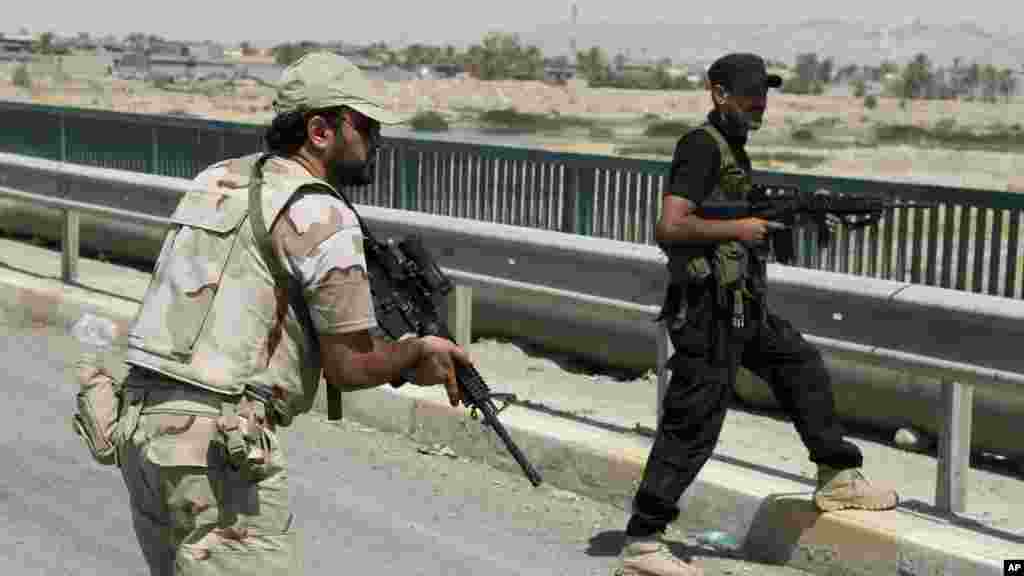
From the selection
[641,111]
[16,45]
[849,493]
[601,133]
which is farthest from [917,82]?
[849,493]

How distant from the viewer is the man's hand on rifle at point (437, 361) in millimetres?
4320

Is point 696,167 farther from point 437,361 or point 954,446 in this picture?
point 437,361

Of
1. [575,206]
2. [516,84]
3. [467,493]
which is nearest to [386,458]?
[467,493]

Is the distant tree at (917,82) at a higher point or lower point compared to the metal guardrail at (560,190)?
lower

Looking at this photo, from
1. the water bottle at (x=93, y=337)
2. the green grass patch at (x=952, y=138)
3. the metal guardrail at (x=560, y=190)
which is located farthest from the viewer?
the green grass patch at (x=952, y=138)

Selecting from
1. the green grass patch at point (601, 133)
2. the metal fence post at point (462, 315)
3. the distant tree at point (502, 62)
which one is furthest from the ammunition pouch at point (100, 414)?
the distant tree at point (502, 62)

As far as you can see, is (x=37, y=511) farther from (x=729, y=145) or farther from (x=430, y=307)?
(x=430, y=307)

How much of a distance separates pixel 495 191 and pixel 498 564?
4.42m

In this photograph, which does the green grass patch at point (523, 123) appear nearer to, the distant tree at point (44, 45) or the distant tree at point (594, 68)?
the distant tree at point (594, 68)

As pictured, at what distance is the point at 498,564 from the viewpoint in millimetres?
7117

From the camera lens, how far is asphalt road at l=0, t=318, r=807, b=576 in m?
7.14

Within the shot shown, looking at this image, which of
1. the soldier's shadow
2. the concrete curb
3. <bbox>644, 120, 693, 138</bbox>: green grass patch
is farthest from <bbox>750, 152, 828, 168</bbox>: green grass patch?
the soldier's shadow

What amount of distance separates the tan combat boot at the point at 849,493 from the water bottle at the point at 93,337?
319 centimetres

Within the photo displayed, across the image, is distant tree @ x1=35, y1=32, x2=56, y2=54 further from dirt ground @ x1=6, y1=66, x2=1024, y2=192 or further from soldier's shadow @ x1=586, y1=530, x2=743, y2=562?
soldier's shadow @ x1=586, y1=530, x2=743, y2=562
